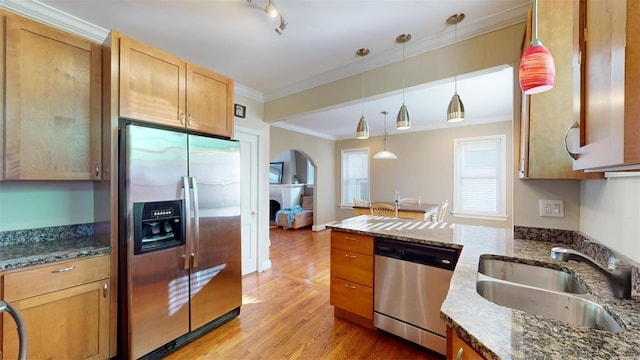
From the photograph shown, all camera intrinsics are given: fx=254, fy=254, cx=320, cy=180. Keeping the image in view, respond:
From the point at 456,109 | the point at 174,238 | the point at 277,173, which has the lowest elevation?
the point at 174,238

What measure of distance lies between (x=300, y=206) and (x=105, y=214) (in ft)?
20.0

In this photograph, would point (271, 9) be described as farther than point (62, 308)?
Yes

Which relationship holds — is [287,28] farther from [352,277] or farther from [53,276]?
[53,276]

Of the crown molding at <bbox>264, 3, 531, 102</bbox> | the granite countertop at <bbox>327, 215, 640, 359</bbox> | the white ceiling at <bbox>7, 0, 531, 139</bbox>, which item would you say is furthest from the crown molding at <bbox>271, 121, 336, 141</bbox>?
the granite countertop at <bbox>327, 215, 640, 359</bbox>

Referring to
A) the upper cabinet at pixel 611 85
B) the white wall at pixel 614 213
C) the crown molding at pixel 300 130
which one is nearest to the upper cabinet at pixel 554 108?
the white wall at pixel 614 213

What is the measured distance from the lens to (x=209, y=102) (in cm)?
234

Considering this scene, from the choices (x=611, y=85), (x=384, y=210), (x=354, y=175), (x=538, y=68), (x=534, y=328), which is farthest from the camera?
(x=354, y=175)

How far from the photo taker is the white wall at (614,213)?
1.03 meters

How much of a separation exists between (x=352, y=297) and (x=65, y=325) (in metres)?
2.01

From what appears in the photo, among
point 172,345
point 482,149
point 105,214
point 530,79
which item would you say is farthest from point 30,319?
point 482,149

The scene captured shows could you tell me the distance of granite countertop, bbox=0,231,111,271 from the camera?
4.71 ft

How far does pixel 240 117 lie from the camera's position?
3.34 metres

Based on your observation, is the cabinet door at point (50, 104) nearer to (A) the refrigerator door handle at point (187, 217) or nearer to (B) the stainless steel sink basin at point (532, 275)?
(A) the refrigerator door handle at point (187, 217)

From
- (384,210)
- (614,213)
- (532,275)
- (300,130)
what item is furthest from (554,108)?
(300,130)
